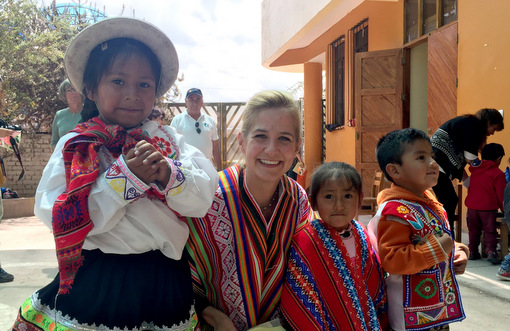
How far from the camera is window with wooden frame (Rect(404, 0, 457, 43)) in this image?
5.89m

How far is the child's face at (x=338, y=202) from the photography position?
1650 mm

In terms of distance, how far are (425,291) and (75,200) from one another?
4.48ft

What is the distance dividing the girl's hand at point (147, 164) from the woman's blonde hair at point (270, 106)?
525mm

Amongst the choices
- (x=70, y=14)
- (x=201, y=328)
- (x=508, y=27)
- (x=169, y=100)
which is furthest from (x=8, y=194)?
(x=508, y=27)

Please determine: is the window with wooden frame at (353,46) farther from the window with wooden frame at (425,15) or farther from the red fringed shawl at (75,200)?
the red fringed shawl at (75,200)

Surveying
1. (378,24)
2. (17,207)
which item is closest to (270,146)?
(378,24)

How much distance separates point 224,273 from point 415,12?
21.9 ft

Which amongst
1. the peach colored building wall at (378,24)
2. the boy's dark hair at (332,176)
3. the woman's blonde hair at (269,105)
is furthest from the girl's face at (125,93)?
the peach colored building wall at (378,24)

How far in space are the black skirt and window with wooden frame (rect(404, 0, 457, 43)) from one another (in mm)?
5845

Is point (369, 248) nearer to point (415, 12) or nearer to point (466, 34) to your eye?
point (466, 34)

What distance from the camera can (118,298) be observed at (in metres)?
1.23

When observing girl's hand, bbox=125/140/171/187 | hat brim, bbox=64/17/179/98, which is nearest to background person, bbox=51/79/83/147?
hat brim, bbox=64/17/179/98

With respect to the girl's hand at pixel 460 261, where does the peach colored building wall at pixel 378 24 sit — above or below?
above

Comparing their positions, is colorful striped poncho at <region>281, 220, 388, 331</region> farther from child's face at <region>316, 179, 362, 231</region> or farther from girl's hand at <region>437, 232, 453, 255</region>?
girl's hand at <region>437, 232, 453, 255</region>
